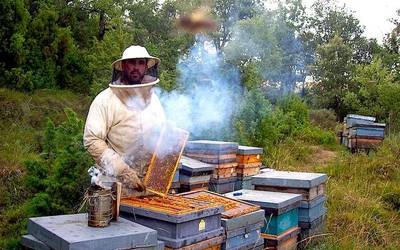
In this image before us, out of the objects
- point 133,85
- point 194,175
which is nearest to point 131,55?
point 133,85

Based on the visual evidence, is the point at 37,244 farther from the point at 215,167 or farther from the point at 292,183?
the point at 215,167

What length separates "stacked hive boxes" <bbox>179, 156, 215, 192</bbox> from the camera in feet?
17.4

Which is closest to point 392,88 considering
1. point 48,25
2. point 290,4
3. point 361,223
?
point 361,223

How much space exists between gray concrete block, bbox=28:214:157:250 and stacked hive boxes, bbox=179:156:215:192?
2150 mm

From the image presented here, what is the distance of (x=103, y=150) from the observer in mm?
3617

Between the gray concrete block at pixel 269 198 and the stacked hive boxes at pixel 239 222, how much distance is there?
0.22 metres

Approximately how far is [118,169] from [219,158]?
235cm

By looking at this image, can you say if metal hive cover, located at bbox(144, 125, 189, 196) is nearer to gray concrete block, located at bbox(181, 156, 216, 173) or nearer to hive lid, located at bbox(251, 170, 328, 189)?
gray concrete block, located at bbox(181, 156, 216, 173)

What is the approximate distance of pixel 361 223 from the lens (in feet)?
21.1

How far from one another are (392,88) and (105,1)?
29.6ft

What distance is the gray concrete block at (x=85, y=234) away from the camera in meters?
2.62

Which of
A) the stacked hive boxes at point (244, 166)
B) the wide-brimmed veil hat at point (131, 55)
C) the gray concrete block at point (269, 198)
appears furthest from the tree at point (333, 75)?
the wide-brimmed veil hat at point (131, 55)

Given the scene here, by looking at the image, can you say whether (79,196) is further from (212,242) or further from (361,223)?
(361,223)

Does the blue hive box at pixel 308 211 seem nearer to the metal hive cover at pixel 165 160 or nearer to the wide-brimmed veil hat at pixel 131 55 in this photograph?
the metal hive cover at pixel 165 160
